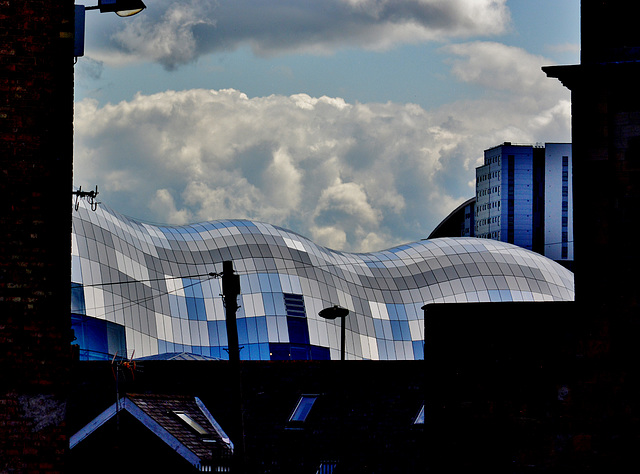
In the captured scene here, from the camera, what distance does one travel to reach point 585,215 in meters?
24.8

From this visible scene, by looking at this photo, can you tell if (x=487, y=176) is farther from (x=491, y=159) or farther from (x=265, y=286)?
(x=265, y=286)

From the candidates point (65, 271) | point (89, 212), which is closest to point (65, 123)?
point (65, 271)

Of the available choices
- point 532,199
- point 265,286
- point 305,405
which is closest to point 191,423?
point 305,405

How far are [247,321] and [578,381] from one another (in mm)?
41657

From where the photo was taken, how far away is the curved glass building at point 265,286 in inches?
2404

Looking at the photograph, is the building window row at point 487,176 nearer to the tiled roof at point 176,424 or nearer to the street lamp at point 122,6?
the tiled roof at point 176,424

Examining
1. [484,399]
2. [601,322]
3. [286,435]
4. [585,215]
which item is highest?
[585,215]

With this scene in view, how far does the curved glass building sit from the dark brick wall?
40001 millimetres

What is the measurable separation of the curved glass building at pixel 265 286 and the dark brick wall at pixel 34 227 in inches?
1575

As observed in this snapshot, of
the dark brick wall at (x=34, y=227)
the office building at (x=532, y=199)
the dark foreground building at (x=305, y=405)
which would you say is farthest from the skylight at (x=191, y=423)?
the office building at (x=532, y=199)

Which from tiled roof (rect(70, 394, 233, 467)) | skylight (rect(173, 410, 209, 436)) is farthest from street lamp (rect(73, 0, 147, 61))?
skylight (rect(173, 410, 209, 436))

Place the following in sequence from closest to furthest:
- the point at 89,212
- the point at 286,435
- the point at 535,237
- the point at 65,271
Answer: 1. the point at 65,271
2. the point at 286,435
3. the point at 89,212
4. the point at 535,237

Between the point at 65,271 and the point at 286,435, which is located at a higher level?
the point at 65,271

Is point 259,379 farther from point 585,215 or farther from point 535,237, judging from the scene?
point 535,237
